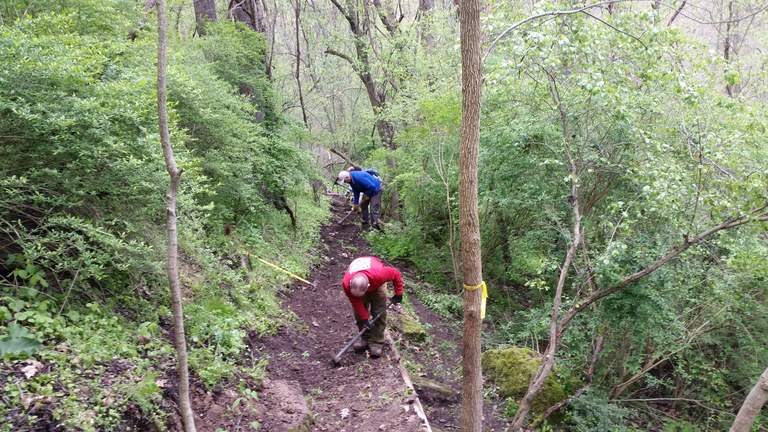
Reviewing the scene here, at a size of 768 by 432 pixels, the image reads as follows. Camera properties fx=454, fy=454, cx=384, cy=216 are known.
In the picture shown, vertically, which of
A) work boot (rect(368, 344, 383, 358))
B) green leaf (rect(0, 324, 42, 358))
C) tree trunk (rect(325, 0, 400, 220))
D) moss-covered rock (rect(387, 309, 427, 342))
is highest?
tree trunk (rect(325, 0, 400, 220))

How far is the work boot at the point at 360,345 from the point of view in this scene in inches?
255

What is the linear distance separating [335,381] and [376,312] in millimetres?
1082

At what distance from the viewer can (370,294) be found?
6.40m

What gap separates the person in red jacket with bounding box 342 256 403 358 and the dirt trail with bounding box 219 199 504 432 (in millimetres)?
199

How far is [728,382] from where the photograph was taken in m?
7.80

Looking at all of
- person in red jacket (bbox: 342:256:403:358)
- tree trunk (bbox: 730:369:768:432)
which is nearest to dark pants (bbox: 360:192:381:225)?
person in red jacket (bbox: 342:256:403:358)

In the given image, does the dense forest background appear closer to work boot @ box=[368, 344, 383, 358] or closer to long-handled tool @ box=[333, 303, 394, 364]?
long-handled tool @ box=[333, 303, 394, 364]

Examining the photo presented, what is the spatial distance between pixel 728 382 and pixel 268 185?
9.18 m

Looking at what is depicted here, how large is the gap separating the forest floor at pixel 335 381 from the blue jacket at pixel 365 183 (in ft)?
13.3

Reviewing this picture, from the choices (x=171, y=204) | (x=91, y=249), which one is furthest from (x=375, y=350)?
(x=171, y=204)

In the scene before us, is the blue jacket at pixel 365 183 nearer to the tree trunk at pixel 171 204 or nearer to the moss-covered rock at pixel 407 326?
the moss-covered rock at pixel 407 326

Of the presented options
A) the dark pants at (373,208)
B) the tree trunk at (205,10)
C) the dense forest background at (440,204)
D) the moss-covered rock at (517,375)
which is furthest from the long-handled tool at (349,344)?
the tree trunk at (205,10)

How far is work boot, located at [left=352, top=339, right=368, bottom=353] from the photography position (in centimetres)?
647

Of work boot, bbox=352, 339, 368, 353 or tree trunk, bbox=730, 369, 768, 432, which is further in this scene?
work boot, bbox=352, 339, 368, 353
